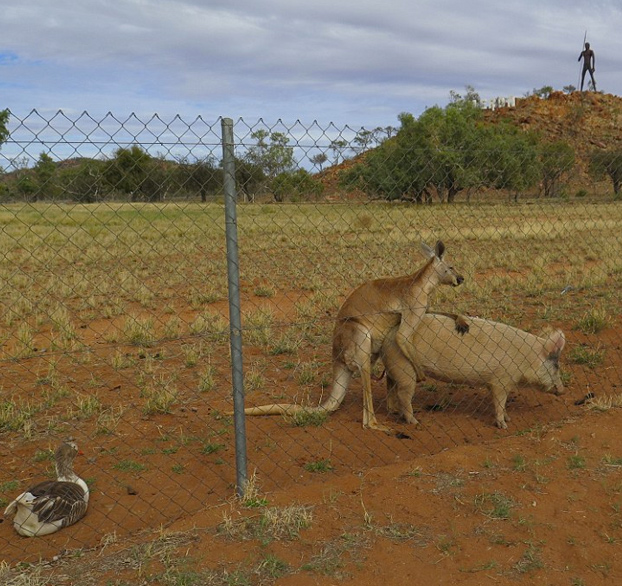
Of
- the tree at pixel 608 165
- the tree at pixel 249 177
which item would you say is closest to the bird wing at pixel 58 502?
the tree at pixel 249 177

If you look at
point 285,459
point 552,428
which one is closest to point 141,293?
point 285,459

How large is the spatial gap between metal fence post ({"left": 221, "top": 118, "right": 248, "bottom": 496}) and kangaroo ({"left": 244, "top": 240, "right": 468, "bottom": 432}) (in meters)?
1.70

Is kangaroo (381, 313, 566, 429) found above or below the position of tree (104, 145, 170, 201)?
below

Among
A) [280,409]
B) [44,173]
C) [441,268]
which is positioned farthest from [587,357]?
[44,173]

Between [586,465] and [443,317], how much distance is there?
80.6 inches

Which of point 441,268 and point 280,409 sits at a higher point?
point 441,268

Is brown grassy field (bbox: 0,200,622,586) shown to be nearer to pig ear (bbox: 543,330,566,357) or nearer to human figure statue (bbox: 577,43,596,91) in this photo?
pig ear (bbox: 543,330,566,357)

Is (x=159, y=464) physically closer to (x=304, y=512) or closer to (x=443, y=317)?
(x=304, y=512)

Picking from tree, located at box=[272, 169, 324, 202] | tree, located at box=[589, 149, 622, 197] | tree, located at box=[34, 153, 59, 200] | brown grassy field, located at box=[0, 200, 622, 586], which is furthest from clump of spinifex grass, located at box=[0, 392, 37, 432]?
tree, located at box=[589, 149, 622, 197]

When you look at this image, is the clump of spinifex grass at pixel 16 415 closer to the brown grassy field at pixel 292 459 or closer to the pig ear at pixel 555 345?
the brown grassy field at pixel 292 459

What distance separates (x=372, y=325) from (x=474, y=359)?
3.37 feet

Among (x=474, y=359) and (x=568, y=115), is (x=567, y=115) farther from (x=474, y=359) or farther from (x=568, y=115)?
(x=474, y=359)

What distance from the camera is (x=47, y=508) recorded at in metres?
4.37

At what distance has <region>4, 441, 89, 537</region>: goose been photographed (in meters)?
4.35
